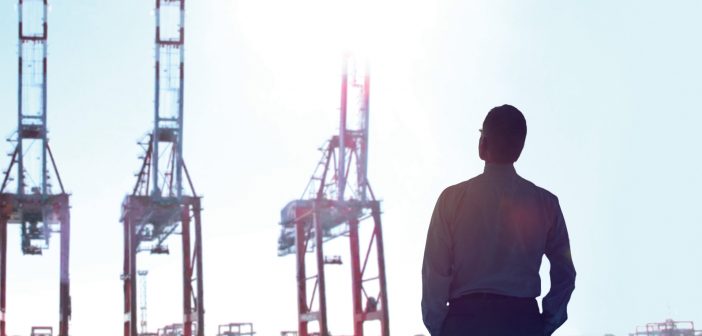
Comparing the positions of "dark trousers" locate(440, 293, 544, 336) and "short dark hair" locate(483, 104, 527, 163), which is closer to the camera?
"dark trousers" locate(440, 293, 544, 336)

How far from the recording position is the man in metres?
3.25

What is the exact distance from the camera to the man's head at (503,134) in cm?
343

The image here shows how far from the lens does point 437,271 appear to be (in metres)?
3.26

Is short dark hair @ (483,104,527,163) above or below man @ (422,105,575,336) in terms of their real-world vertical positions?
above

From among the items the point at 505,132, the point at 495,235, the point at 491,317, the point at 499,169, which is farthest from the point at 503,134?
the point at 491,317

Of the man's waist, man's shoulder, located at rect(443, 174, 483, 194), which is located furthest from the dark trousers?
man's shoulder, located at rect(443, 174, 483, 194)

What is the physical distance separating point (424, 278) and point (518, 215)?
1.23ft

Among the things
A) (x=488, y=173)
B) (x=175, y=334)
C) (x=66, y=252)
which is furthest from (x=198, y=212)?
(x=488, y=173)

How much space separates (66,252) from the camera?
173 ft

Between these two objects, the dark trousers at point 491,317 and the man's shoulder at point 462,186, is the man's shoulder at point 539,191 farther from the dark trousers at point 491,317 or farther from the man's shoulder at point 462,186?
the dark trousers at point 491,317

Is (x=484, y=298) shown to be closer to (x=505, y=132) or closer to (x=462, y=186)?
(x=462, y=186)

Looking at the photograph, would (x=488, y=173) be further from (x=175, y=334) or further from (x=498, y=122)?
(x=175, y=334)

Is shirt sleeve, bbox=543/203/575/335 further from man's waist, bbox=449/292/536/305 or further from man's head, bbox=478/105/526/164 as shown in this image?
man's head, bbox=478/105/526/164

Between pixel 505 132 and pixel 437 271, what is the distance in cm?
54
